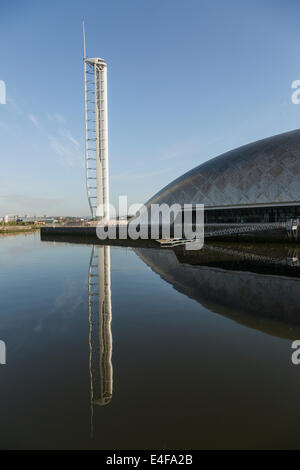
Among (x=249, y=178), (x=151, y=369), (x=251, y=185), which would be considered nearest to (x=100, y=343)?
(x=151, y=369)

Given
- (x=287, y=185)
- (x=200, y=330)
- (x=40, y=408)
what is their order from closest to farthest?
(x=40, y=408), (x=200, y=330), (x=287, y=185)

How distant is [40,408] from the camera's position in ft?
14.1

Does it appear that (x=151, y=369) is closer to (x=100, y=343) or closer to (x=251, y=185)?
(x=100, y=343)

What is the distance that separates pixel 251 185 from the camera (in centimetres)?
3572

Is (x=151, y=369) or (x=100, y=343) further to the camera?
(x=100, y=343)

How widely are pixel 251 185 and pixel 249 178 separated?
121 cm

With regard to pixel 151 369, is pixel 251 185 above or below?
above

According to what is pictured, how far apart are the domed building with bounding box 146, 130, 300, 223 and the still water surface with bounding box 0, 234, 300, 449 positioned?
2531cm

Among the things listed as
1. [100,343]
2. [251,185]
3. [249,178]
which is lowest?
[100,343]

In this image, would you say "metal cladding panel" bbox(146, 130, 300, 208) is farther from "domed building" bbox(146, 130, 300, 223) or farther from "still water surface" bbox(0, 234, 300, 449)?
"still water surface" bbox(0, 234, 300, 449)

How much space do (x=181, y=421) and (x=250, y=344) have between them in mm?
3122

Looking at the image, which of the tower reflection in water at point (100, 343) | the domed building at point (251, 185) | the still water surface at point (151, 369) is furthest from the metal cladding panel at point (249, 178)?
the tower reflection in water at point (100, 343)
